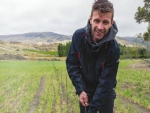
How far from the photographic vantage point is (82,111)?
342cm

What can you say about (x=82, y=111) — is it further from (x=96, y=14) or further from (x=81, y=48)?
(x=96, y=14)

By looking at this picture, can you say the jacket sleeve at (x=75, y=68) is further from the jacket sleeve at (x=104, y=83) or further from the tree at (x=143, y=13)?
the tree at (x=143, y=13)

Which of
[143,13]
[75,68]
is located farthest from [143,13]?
[75,68]

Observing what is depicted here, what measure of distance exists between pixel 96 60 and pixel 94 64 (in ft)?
0.19

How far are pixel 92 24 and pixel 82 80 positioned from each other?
0.73m

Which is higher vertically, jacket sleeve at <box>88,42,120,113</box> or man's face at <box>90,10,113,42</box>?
man's face at <box>90,10,113,42</box>

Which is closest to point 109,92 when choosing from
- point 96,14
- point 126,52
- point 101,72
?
point 101,72

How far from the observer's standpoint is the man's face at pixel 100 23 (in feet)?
9.02

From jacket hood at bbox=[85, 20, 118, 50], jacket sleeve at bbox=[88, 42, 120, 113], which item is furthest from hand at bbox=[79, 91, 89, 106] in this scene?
jacket hood at bbox=[85, 20, 118, 50]

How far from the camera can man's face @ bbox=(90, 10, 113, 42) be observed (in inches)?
108

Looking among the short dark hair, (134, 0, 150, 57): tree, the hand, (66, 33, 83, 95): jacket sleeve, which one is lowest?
the hand

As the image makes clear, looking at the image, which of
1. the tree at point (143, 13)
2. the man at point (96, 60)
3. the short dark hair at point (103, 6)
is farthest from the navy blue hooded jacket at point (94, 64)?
the tree at point (143, 13)

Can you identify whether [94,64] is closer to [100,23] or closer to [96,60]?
[96,60]

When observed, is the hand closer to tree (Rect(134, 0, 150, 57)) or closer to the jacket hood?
the jacket hood
